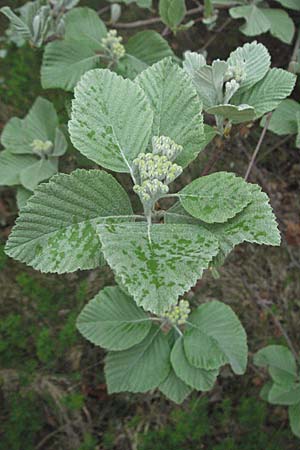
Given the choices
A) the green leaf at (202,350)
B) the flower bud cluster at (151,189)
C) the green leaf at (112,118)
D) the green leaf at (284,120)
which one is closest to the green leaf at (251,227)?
the flower bud cluster at (151,189)

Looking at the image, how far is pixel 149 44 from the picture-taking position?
1.67m

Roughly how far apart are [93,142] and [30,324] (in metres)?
1.37

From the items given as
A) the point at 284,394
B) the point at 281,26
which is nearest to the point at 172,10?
the point at 281,26

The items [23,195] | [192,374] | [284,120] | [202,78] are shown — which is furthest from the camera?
[23,195]

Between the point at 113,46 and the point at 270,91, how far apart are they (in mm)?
726

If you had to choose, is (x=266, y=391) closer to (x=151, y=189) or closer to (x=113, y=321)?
(x=113, y=321)

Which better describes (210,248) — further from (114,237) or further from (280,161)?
(280,161)

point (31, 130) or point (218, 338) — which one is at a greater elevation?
point (31, 130)

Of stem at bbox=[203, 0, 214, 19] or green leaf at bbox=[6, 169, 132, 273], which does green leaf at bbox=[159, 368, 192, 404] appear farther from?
stem at bbox=[203, 0, 214, 19]

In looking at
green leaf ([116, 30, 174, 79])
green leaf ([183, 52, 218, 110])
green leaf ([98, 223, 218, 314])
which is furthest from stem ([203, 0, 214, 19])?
green leaf ([98, 223, 218, 314])

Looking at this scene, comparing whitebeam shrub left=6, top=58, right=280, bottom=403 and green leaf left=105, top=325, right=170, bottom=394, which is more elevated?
whitebeam shrub left=6, top=58, right=280, bottom=403

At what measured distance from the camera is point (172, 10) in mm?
1584

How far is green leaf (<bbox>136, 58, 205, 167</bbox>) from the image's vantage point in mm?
962

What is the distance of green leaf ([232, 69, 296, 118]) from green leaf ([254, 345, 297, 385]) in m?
1.06
